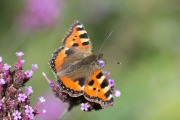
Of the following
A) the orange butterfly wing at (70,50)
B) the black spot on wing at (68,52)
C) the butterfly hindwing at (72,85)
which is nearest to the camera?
the butterfly hindwing at (72,85)

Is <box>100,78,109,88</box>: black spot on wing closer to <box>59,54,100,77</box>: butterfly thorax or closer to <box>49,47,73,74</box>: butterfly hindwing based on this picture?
<box>59,54,100,77</box>: butterfly thorax

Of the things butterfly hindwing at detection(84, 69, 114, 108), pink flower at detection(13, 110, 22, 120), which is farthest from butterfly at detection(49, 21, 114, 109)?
pink flower at detection(13, 110, 22, 120)

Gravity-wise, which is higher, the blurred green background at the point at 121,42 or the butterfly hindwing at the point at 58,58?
the blurred green background at the point at 121,42

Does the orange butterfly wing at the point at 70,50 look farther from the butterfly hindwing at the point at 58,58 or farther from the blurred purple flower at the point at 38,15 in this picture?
the blurred purple flower at the point at 38,15

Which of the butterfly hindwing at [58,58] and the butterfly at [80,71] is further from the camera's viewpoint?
the butterfly hindwing at [58,58]

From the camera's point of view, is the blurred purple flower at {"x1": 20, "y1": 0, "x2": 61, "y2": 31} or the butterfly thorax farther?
the blurred purple flower at {"x1": 20, "y1": 0, "x2": 61, "y2": 31}

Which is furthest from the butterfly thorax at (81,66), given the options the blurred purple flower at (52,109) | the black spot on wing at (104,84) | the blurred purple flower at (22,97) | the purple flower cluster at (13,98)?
the blurred purple flower at (52,109)

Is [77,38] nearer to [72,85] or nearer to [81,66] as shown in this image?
[81,66]

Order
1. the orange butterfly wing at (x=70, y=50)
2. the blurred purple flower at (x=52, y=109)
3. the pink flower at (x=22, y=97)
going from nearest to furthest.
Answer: the pink flower at (x=22, y=97) < the orange butterfly wing at (x=70, y=50) < the blurred purple flower at (x=52, y=109)
